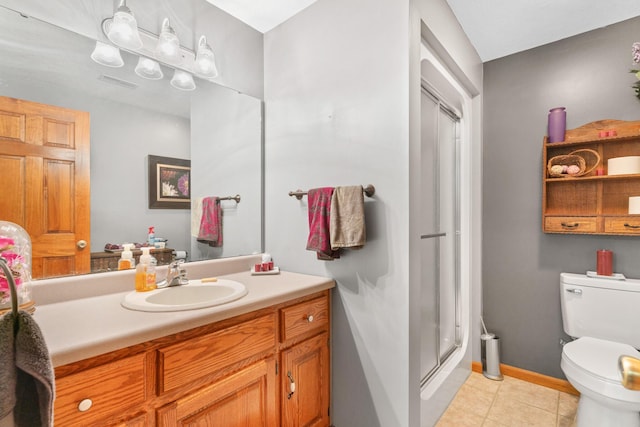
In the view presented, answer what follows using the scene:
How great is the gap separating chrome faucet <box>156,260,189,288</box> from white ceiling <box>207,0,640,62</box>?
1477 mm

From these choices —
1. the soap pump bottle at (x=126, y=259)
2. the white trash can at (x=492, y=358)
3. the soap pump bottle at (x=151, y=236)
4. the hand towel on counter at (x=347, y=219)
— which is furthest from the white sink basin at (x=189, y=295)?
the white trash can at (x=492, y=358)

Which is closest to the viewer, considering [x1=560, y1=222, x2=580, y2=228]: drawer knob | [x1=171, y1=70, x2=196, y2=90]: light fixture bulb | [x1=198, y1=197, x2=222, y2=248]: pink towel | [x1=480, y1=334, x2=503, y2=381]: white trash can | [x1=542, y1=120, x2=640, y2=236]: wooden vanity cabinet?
[x1=171, y1=70, x2=196, y2=90]: light fixture bulb

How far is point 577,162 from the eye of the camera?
6.58 feet

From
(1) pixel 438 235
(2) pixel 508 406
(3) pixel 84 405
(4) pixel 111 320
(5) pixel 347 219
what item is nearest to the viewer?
(3) pixel 84 405

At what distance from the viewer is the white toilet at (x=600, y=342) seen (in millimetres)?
1404

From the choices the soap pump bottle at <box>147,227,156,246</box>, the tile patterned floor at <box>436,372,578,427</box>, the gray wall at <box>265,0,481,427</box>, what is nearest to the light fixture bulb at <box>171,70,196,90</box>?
the gray wall at <box>265,0,481,427</box>

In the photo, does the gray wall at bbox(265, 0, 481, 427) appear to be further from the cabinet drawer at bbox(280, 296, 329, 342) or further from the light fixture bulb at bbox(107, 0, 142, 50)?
the light fixture bulb at bbox(107, 0, 142, 50)

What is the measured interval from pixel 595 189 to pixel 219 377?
2.39 metres

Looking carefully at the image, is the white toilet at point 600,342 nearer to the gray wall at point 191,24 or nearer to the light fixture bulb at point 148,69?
the gray wall at point 191,24

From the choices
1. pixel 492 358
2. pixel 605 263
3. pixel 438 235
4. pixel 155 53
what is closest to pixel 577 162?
pixel 605 263

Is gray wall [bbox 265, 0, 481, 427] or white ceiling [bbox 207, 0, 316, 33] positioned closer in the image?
gray wall [bbox 265, 0, 481, 427]

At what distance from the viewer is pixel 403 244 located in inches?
55.8

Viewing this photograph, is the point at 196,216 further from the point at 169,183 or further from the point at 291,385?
the point at 291,385

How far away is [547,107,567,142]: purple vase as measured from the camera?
2.01m
